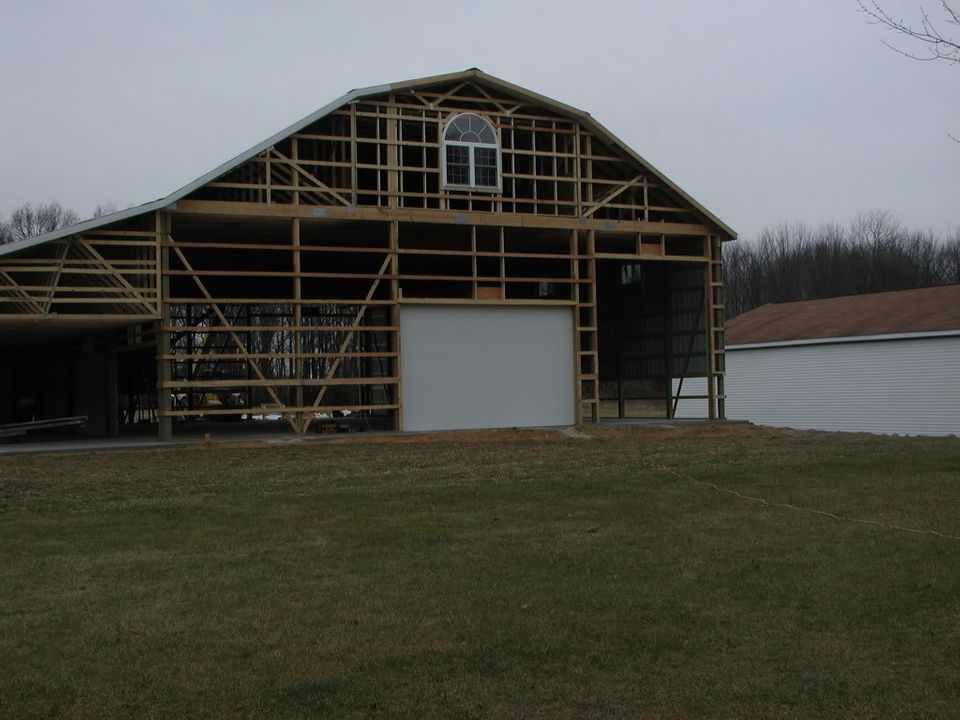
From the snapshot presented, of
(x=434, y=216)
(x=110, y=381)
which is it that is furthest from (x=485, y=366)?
(x=110, y=381)

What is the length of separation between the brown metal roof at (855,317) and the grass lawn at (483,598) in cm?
1766

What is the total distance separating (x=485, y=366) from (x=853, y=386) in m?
13.4

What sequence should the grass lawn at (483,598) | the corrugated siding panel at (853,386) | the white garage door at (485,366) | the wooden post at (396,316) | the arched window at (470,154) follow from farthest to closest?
the corrugated siding panel at (853,386)
the arched window at (470,154)
the white garage door at (485,366)
the wooden post at (396,316)
the grass lawn at (483,598)

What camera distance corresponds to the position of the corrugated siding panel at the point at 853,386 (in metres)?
29.2

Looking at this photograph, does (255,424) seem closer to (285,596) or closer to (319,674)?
(285,596)

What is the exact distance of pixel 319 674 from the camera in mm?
5797

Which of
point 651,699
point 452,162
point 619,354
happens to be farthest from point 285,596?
point 619,354

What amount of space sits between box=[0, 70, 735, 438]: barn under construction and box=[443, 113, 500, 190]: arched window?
0.15 feet

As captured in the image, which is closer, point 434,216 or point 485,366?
point 434,216

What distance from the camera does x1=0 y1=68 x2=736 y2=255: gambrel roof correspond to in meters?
20.7

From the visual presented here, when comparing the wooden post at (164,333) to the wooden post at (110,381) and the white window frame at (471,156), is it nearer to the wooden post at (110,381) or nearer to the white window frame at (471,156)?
the wooden post at (110,381)

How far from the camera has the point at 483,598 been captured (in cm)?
751

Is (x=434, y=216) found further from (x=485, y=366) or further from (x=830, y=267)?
(x=830, y=267)

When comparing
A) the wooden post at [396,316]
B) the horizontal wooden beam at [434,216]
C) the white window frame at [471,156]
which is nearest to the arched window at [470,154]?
the white window frame at [471,156]
